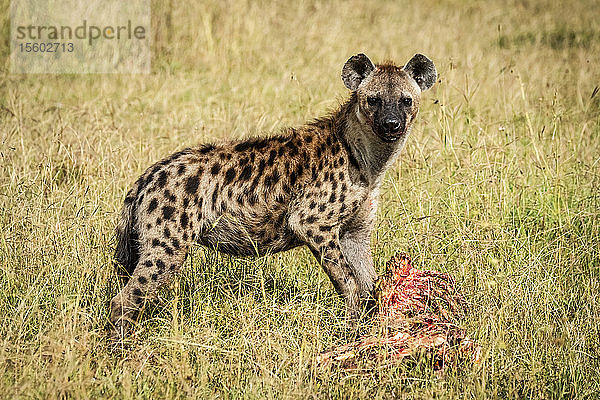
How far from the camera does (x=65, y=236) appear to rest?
17.3ft

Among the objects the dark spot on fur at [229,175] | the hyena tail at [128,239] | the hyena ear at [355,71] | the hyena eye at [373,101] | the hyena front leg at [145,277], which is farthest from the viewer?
the hyena ear at [355,71]

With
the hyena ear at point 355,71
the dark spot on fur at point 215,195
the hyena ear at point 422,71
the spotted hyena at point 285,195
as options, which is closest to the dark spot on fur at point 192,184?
the spotted hyena at point 285,195

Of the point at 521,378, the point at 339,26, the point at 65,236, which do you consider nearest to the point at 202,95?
the point at 339,26

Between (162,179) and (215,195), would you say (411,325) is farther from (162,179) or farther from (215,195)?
(162,179)

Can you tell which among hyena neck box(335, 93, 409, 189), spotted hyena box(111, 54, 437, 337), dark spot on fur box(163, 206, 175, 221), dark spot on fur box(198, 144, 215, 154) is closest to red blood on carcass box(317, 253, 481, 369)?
spotted hyena box(111, 54, 437, 337)

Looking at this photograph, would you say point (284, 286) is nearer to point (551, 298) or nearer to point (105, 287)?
point (105, 287)

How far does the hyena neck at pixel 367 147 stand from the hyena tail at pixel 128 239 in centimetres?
131

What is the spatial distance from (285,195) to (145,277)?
0.92 meters

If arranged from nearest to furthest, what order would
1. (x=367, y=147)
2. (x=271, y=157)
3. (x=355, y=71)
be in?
(x=271, y=157)
(x=367, y=147)
(x=355, y=71)

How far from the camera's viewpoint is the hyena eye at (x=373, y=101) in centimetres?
517

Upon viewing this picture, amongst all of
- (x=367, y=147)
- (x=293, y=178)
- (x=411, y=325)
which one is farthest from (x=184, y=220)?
(x=411, y=325)

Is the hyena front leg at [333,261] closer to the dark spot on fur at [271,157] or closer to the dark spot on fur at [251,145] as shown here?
the dark spot on fur at [271,157]

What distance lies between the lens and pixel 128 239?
4.87m

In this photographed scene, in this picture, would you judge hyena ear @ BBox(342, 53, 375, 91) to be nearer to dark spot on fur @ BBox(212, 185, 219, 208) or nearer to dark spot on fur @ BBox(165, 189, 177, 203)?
dark spot on fur @ BBox(212, 185, 219, 208)
